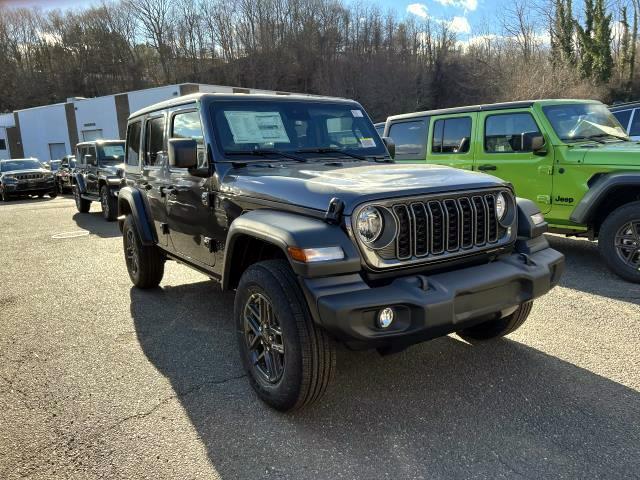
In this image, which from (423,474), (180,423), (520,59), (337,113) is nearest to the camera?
(423,474)

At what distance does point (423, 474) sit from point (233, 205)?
80.5 inches

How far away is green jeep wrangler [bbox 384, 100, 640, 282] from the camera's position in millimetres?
5465

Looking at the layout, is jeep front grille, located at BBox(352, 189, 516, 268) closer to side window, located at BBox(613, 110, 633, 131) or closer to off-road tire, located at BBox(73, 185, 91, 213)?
side window, located at BBox(613, 110, 633, 131)

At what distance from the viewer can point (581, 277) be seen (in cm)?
575

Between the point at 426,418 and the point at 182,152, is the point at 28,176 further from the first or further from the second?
the point at 426,418

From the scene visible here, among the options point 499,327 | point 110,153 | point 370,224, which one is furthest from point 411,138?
point 110,153

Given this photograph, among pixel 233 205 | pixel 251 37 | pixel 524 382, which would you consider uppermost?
pixel 251 37

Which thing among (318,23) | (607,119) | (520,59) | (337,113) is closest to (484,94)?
(520,59)

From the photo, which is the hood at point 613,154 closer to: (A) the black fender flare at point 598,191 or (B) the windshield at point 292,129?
(A) the black fender flare at point 598,191

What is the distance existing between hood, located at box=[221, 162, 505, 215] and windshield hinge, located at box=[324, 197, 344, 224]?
3 centimetres

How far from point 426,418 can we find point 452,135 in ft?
16.9

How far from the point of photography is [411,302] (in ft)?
8.38

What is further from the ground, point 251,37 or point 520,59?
point 251,37

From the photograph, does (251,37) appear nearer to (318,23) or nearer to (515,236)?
(318,23)
